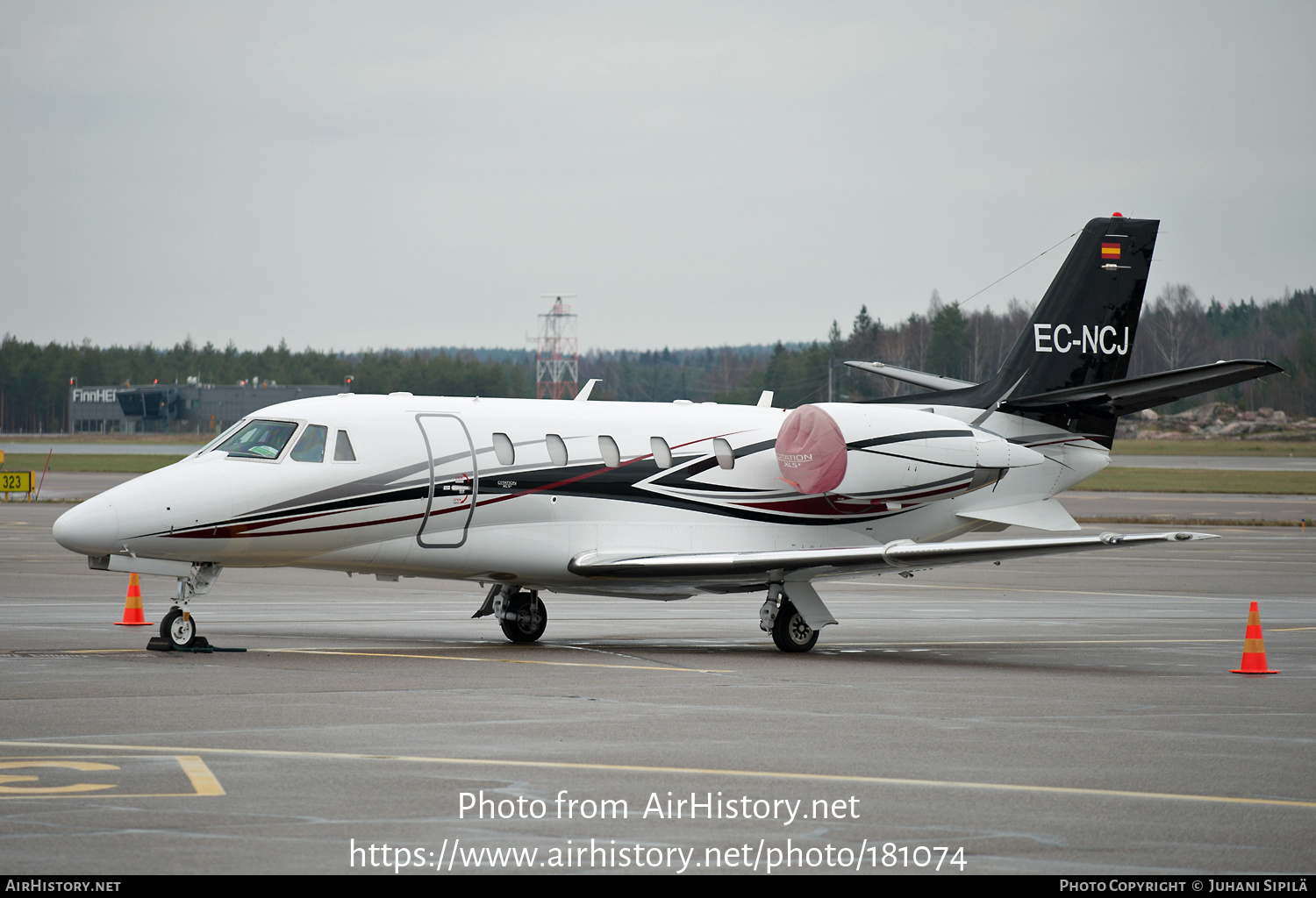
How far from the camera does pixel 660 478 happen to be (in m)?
20.4

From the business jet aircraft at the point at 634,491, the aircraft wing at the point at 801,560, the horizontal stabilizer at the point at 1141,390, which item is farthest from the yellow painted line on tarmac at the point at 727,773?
the horizontal stabilizer at the point at 1141,390

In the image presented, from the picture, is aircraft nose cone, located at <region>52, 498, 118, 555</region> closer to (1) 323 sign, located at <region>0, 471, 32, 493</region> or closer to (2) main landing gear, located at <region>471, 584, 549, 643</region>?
(2) main landing gear, located at <region>471, 584, 549, 643</region>

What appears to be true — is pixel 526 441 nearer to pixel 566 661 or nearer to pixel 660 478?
pixel 660 478

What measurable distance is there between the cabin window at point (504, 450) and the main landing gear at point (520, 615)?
201 centimetres

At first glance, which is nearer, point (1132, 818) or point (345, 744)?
point (1132, 818)

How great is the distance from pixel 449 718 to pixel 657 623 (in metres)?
10.6

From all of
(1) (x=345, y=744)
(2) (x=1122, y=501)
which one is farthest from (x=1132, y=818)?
(2) (x=1122, y=501)

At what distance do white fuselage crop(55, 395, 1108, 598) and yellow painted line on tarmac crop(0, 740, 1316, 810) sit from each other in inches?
265

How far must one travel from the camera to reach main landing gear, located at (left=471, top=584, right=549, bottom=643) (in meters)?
20.5

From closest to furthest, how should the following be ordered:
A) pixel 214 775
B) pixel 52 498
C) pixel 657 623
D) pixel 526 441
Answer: pixel 214 775
pixel 526 441
pixel 657 623
pixel 52 498

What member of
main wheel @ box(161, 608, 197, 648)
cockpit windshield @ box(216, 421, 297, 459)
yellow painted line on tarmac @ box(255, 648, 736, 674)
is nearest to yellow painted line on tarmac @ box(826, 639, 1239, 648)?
yellow painted line on tarmac @ box(255, 648, 736, 674)

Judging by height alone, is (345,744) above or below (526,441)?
below

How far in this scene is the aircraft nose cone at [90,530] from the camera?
17125 millimetres

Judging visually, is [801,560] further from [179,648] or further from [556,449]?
[179,648]
